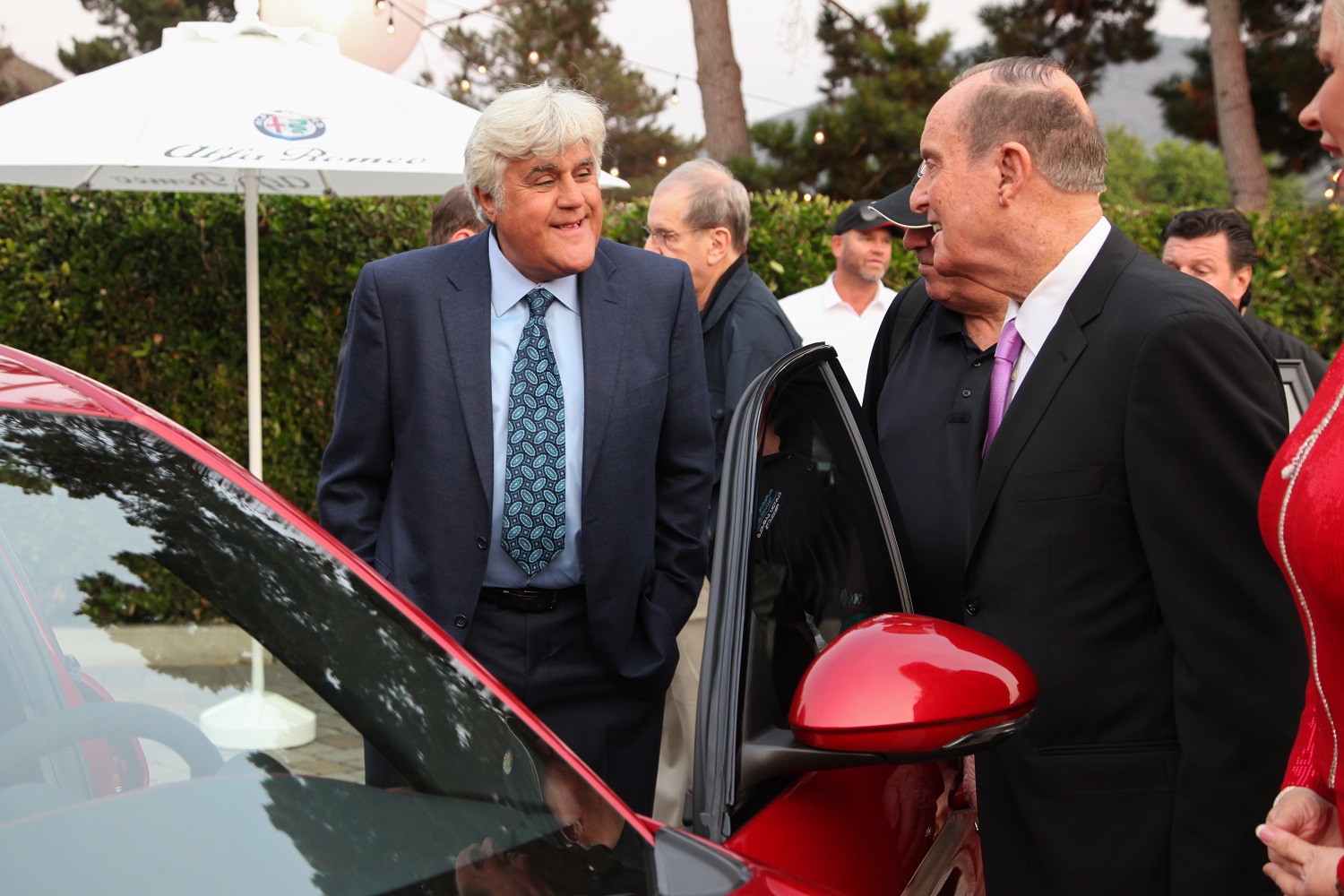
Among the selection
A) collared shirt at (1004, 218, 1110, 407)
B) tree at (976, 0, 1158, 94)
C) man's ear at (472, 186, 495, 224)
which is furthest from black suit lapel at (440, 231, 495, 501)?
tree at (976, 0, 1158, 94)

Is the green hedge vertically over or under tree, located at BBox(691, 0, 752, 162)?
under

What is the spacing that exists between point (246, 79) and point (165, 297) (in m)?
2.46

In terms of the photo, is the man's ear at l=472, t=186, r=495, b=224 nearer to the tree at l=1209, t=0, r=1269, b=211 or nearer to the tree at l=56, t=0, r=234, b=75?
the tree at l=1209, t=0, r=1269, b=211

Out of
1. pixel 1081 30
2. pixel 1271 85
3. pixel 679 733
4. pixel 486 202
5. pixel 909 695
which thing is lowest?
pixel 679 733

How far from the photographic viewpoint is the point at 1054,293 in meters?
2.01

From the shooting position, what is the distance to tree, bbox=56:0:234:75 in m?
23.9

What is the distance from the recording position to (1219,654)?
68.4 inches

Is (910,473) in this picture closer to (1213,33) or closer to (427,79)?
(1213,33)

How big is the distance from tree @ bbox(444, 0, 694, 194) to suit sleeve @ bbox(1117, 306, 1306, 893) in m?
21.1

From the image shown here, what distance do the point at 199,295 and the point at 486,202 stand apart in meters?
4.52

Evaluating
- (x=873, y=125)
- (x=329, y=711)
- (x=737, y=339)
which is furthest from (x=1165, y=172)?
(x=329, y=711)

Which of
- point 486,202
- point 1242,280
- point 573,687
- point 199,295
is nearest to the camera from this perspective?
point 573,687

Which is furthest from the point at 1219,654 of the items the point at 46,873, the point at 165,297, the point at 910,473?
the point at 165,297

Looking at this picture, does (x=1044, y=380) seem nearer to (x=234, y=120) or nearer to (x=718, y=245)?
(x=718, y=245)
